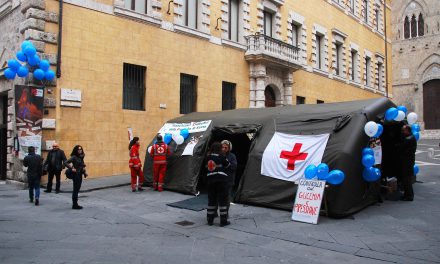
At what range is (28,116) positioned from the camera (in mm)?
13359

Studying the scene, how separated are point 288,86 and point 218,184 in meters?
16.9

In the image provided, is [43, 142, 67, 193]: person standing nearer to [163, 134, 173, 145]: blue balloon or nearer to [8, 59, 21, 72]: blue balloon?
[8, 59, 21, 72]: blue balloon

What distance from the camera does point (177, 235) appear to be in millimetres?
7414

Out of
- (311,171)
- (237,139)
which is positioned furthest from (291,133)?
(237,139)

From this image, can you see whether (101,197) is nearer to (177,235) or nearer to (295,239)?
A: (177,235)

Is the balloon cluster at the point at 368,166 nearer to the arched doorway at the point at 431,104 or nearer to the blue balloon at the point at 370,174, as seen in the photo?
the blue balloon at the point at 370,174

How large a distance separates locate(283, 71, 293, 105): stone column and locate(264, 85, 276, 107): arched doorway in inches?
31.0

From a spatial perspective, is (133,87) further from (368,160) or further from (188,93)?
(368,160)

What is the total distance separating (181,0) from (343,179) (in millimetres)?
13051

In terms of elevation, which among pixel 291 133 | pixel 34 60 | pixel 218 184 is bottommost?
pixel 218 184

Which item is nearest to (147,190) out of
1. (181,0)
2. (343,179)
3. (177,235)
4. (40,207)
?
(40,207)

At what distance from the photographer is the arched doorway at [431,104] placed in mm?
46094

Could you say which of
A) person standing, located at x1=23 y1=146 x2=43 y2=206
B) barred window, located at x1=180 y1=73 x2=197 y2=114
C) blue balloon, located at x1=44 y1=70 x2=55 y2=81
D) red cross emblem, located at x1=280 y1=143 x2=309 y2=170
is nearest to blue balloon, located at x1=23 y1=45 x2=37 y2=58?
blue balloon, located at x1=44 y1=70 x2=55 y2=81

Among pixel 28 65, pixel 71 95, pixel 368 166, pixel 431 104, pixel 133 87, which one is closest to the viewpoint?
pixel 368 166
